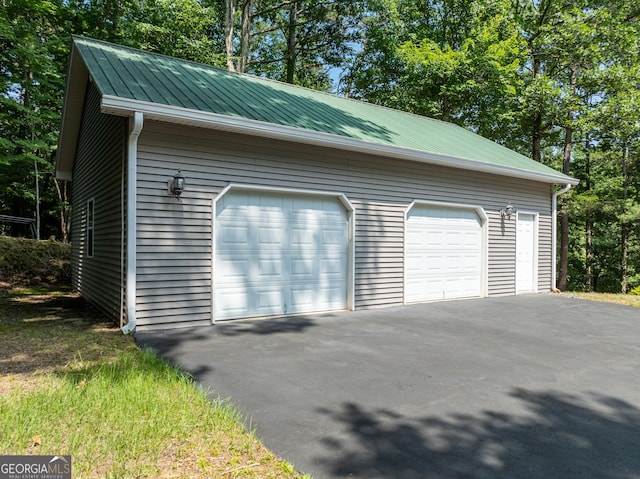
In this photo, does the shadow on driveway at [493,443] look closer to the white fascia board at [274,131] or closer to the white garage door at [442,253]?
the white fascia board at [274,131]

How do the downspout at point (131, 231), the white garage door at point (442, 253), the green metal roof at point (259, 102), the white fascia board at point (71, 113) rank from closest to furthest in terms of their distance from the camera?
the downspout at point (131, 231) < the green metal roof at point (259, 102) < the white fascia board at point (71, 113) < the white garage door at point (442, 253)

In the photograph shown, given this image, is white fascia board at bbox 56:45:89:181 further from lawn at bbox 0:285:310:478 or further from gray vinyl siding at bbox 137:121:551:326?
lawn at bbox 0:285:310:478

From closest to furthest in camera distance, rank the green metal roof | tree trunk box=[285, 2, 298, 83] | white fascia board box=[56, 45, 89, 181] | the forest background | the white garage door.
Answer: the green metal roof < white fascia board box=[56, 45, 89, 181] < the white garage door < the forest background < tree trunk box=[285, 2, 298, 83]

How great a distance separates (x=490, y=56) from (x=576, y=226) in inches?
435

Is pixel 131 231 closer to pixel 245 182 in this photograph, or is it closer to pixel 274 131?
pixel 245 182

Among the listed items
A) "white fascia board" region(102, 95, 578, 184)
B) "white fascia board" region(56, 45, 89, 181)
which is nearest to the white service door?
"white fascia board" region(102, 95, 578, 184)

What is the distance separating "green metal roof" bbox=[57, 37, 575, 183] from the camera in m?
5.76

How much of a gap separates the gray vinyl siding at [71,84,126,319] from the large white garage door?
144 cm

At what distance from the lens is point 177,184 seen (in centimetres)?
536

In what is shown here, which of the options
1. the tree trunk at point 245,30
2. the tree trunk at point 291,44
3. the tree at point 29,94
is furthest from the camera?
the tree trunk at point 291,44

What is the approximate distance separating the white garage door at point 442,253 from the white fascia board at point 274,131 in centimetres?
99

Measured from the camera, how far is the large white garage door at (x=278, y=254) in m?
6.02

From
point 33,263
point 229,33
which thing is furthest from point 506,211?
point 229,33

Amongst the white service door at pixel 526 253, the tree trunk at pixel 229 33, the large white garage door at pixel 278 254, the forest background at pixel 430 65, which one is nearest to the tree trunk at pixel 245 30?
the forest background at pixel 430 65
